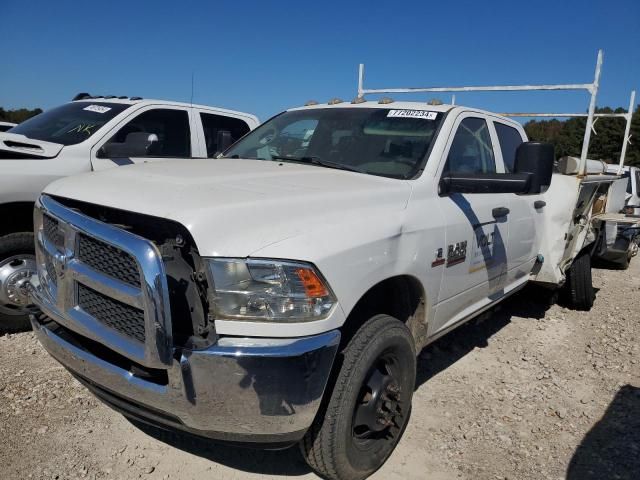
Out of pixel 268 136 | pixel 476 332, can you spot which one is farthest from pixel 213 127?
pixel 476 332

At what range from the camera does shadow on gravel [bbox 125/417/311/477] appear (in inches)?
105

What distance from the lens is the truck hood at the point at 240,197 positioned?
76.5 inches

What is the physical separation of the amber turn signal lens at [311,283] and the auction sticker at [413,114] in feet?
5.76

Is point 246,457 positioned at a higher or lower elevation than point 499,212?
lower

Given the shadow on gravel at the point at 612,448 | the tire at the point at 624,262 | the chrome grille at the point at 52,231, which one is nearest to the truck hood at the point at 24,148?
the chrome grille at the point at 52,231

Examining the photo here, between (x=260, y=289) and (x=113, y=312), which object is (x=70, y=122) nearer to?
(x=113, y=312)

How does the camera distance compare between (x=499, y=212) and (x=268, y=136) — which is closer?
(x=499, y=212)

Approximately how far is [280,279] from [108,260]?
74 centimetres

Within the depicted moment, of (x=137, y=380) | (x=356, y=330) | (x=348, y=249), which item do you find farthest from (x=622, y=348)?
(x=137, y=380)

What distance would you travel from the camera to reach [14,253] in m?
3.80

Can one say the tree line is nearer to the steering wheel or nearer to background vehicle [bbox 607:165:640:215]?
background vehicle [bbox 607:165:640:215]

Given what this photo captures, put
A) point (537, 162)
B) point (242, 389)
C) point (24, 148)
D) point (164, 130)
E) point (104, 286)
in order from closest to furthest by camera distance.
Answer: point (242, 389)
point (104, 286)
point (537, 162)
point (24, 148)
point (164, 130)

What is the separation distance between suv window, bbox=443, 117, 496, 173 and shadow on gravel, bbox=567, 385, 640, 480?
6.09 ft

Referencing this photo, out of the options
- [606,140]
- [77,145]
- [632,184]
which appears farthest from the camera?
[606,140]
